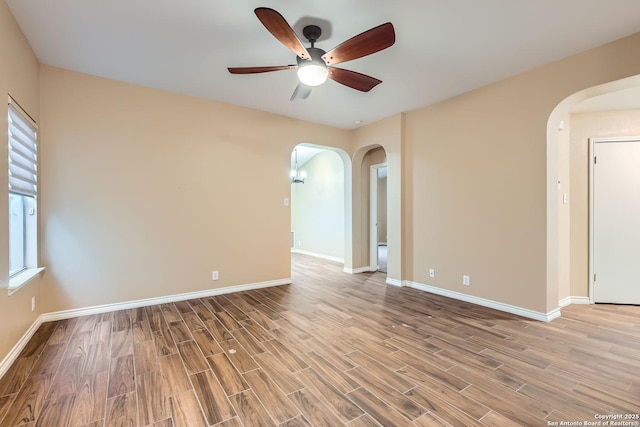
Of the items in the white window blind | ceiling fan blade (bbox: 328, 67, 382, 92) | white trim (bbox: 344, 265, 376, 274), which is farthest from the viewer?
white trim (bbox: 344, 265, 376, 274)

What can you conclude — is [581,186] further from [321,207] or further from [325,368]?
[321,207]

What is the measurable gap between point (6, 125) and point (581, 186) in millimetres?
6032

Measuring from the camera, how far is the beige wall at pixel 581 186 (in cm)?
363

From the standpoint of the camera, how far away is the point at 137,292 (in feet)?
11.7

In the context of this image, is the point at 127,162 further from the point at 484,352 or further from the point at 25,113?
the point at 484,352

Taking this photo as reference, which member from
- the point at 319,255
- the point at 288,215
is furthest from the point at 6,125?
the point at 319,255

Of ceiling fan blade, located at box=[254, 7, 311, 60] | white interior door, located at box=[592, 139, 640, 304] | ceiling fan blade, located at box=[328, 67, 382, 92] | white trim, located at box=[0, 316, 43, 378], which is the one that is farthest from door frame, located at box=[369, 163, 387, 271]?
white trim, located at box=[0, 316, 43, 378]

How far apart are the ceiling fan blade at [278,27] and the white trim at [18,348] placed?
10.1ft

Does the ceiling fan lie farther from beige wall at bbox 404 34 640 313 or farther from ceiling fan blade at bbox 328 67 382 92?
beige wall at bbox 404 34 640 313

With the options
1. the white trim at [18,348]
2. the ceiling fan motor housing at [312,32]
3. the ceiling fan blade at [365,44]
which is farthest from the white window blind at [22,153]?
the ceiling fan blade at [365,44]

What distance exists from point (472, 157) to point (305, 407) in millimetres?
3436

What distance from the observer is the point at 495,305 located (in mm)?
3469

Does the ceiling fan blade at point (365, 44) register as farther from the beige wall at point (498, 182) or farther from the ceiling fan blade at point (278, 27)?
the beige wall at point (498, 182)

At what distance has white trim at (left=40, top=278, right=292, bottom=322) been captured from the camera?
10.4 feet
